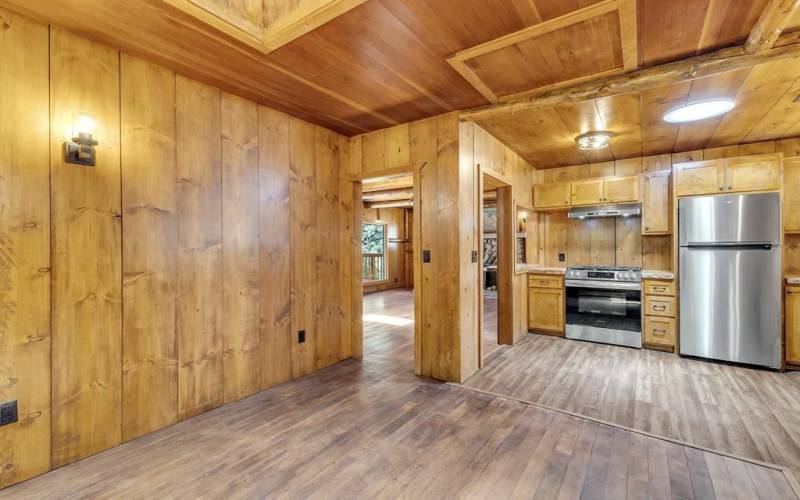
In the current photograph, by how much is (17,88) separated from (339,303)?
2849 millimetres

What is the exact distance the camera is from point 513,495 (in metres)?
1.77

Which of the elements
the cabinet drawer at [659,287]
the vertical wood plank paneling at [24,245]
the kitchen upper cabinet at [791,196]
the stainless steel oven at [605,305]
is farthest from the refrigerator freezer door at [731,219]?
the vertical wood plank paneling at [24,245]

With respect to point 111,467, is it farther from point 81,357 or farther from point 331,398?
point 331,398

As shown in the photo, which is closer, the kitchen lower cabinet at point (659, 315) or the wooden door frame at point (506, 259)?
the kitchen lower cabinet at point (659, 315)

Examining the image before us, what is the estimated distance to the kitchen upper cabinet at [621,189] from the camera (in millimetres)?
4547

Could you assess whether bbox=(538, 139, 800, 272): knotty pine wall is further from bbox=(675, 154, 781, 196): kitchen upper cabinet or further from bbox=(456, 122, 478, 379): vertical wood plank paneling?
bbox=(456, 122, 478, 379): vertical wood plank paneling

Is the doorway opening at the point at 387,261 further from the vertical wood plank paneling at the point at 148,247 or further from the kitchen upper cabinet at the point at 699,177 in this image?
the kitchen upper cabinet at the point at 699,177

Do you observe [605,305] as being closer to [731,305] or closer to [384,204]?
[731,305]

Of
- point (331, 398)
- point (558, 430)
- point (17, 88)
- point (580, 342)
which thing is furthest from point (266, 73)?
point (580, 342)

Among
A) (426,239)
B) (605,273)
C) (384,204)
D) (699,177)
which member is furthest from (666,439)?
(384,204)

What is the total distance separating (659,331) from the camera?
4.16 m

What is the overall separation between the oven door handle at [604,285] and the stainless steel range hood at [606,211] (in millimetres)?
995

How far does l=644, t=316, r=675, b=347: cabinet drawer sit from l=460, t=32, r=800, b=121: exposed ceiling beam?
292 cm

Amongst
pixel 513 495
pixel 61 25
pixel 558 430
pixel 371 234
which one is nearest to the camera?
pixel 513 495
